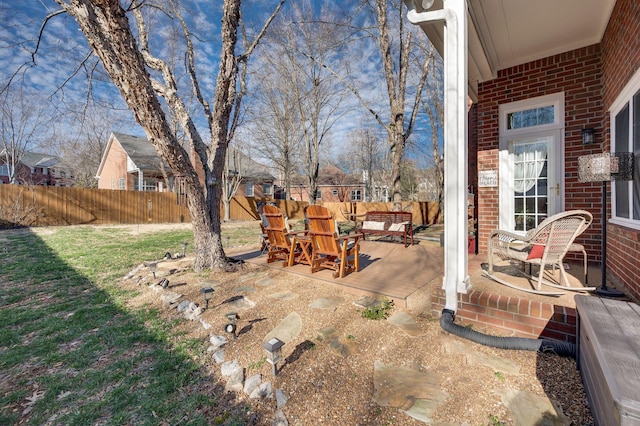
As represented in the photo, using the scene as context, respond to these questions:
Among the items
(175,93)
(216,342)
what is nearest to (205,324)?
(216,342)

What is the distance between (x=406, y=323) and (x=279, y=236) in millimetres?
2870

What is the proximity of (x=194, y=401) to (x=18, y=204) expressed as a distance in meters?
15.6

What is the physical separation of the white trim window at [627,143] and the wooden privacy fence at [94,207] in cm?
768

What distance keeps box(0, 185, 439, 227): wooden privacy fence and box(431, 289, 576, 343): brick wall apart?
7.85 metres

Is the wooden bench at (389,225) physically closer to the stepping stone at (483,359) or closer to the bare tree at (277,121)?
the stepping stone at (483,359)

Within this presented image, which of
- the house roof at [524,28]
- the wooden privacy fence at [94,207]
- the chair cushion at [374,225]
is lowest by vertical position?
the chair cushion at [374,225]

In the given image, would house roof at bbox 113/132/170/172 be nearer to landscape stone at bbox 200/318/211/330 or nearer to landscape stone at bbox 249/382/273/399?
landscape stone at bbox 200/318/211/330

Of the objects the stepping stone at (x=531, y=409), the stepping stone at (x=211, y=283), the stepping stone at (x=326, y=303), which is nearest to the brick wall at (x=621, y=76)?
the stepping stone at (x=531, y=409)

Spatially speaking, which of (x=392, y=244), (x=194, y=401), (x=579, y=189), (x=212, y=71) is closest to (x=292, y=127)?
(x=212, y=71)

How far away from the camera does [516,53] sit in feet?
14.4

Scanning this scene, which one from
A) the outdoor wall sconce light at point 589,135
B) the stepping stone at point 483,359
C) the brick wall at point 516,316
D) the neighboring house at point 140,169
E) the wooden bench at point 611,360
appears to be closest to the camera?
the wooden bench at point 611,360

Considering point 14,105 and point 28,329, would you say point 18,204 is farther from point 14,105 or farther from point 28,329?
point 28,329

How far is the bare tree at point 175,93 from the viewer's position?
11.3ft

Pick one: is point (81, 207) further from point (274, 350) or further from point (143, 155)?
point (274, 350)
